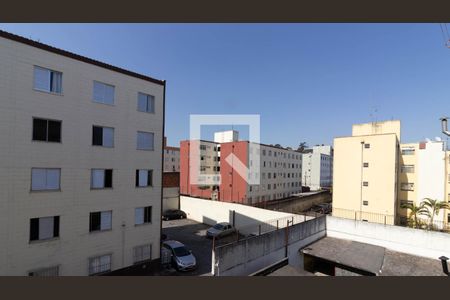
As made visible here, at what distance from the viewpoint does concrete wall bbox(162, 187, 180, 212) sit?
29.9 meters

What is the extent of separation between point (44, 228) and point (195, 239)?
1245cm

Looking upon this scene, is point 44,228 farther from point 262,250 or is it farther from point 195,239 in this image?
point 195,239

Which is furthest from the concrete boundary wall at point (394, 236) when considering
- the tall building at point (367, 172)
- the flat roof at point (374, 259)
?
the tall building at point (367, 172)

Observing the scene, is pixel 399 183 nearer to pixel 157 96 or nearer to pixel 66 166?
pixel 157 96

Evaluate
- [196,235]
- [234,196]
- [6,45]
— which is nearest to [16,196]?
[6,45]

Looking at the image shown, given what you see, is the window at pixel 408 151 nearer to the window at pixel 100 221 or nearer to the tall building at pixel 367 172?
the tall building at pixel 367 172

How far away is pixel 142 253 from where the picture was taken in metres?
15.4

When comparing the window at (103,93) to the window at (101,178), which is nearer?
the window at (101,178)

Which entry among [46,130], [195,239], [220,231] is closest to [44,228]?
[46,130]

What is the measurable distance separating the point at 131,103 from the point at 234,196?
26.0m

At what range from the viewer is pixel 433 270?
13781mm

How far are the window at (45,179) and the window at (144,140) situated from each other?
15.2ft

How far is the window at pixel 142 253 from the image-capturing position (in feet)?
49.5

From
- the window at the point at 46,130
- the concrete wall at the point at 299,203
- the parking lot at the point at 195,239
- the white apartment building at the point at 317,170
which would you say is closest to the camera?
the window at the point at 46,130
